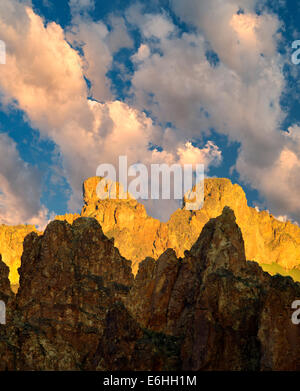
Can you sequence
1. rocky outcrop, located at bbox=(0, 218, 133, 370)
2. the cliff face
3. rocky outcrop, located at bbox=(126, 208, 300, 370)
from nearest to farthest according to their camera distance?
1. rocky outcrop, located at bbox=(126, 208, 300, 370)
2. the cliff face
3. rocky outcrop, located at bbox=(0, 218, 133, 370)

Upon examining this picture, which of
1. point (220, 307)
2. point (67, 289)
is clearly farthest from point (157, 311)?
point (67, 289)

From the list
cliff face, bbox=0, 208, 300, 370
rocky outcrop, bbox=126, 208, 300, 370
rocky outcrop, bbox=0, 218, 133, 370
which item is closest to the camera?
rocky outcrop, bbox=126, 208, 300, 370

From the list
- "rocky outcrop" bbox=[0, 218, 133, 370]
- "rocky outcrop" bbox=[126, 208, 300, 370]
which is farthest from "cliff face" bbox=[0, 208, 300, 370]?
"rocky outcrop" bbox=[0, 218, 133, 370]

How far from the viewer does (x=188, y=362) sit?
4172cm

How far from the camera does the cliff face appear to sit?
39.4 m

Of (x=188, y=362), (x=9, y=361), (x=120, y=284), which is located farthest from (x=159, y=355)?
(x=120, y=284)

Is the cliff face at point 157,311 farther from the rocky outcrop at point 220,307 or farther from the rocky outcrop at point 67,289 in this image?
the rocky outcrop at point 67,289

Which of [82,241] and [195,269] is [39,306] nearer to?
[82,241]

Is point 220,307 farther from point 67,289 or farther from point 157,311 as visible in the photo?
point 67,289

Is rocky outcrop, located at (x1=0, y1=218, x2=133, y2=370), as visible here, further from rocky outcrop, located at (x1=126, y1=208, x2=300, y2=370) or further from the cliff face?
rocky outcrop, located at (x1=126, y1=208, x2=300, y2=370)

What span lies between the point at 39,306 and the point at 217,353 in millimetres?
58649

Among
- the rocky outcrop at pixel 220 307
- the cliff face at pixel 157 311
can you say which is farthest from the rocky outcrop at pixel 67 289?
the rocky outcrop at pixel 220 307
